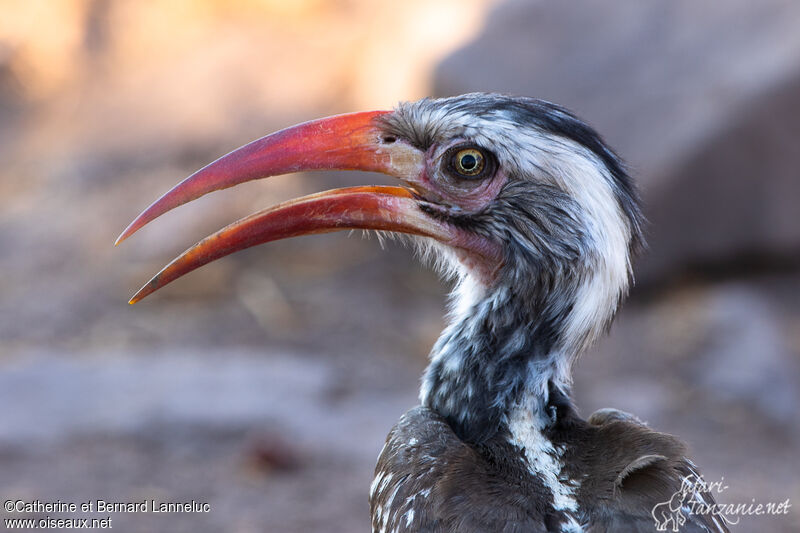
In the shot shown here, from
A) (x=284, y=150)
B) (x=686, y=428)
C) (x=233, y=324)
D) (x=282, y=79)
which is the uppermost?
(x=282, y=79)

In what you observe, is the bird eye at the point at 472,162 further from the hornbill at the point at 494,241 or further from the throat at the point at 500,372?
the throat at the point at 500,372

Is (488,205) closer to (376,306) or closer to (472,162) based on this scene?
(472,162)

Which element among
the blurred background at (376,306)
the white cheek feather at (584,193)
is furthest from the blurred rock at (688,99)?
the white cheek feather at (584,193)

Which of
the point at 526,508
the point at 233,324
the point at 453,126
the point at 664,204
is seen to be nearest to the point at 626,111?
the point at 664,204

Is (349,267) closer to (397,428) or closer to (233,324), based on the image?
(233,324)

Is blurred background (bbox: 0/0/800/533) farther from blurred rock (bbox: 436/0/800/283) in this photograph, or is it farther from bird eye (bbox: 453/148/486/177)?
bird eye (bbox: 453/148/486/177)

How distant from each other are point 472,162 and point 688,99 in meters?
5.07

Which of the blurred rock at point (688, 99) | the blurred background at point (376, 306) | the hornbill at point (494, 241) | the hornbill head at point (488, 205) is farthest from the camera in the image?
the blurred rock at point (688, 99)

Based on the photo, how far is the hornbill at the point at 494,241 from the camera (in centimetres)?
281

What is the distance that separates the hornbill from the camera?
2814 mm

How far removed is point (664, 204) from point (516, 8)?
2.34 metres

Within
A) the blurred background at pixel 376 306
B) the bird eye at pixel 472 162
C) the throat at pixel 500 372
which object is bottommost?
the throat at pixel 500 372

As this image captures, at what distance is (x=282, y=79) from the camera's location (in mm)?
12289

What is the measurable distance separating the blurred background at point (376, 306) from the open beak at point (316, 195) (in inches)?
111
